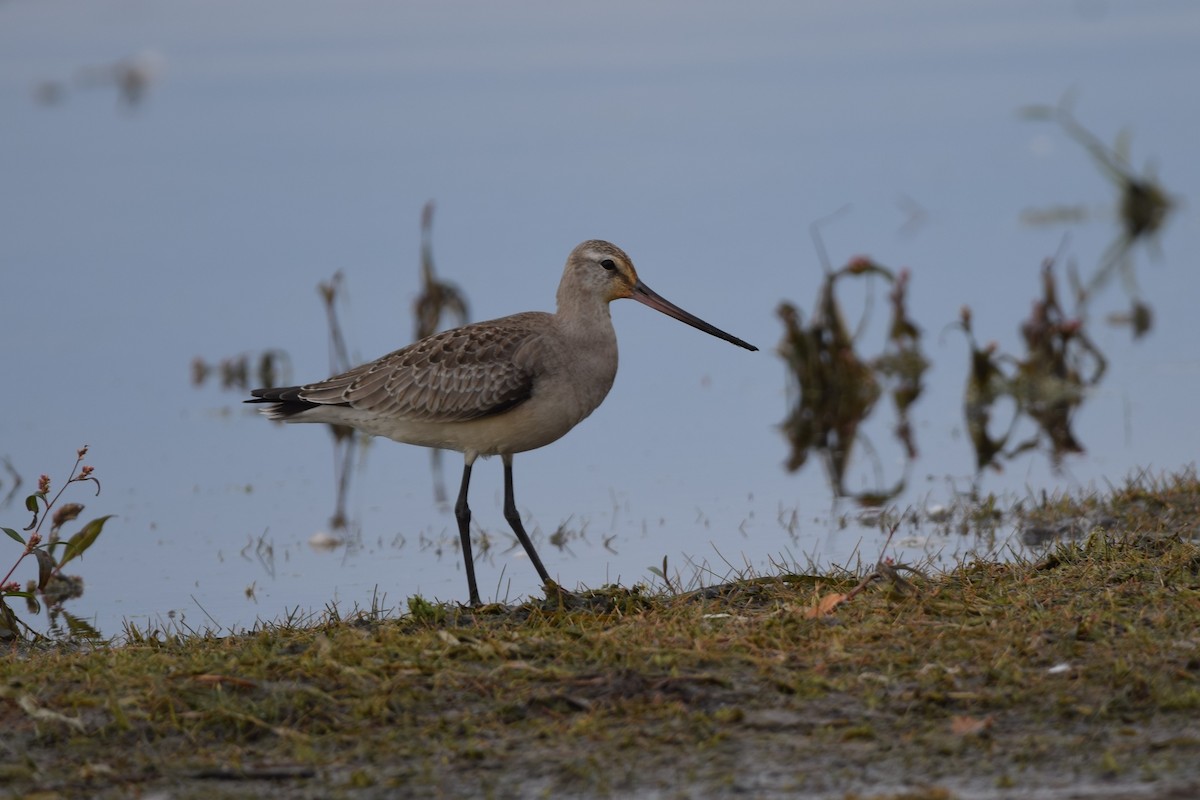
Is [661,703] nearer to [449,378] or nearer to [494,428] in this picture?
[494,428]

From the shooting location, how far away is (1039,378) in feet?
44.9

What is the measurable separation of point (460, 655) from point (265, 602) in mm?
3140

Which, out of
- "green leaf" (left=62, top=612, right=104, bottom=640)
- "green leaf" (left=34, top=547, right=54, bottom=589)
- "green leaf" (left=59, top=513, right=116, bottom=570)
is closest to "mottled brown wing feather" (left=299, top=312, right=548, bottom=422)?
"green leaf" (left=62, top=612, right=104, bottom=640)

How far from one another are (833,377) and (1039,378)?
1590 millimetres

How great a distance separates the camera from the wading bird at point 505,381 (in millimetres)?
8484

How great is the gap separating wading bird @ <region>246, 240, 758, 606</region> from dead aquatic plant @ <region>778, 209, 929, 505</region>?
3832mm

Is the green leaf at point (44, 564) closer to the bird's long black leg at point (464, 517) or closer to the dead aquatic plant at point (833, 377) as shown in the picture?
the bird's long black leg at point (464, 517)

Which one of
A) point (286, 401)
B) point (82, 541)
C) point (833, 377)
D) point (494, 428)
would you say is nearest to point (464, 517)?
point (494, 428)

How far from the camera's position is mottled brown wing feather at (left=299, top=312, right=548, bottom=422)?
8.52 m

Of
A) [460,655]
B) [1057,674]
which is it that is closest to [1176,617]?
[1057,674]

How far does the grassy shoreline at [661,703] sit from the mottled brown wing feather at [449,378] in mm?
1777

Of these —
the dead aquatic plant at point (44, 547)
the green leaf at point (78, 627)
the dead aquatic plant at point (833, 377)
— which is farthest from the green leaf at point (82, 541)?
the dead aquatic plant at point (833, 377)

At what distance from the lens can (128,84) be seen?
24.4 meters

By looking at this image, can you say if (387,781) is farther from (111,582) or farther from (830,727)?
(111,582)
